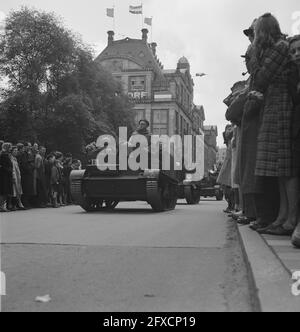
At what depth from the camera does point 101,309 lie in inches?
127

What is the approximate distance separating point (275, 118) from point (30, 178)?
1041 centimetres

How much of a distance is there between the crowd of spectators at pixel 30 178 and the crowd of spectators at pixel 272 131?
27.3ft

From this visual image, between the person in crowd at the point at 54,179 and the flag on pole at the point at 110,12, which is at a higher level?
the flag on pole at the point at 110,12

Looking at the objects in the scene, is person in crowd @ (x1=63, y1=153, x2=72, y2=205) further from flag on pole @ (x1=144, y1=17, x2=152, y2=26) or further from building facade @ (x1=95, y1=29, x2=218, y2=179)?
flag on pole @ (x1=144, y1=17, x2=152, y2=26)

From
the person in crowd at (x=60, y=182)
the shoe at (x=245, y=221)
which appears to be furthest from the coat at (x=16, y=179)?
the shoe at (x=245, y=221)

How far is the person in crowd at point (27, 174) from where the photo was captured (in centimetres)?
1480

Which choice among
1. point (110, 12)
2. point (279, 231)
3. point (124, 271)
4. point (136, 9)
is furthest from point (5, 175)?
point (136, 9)

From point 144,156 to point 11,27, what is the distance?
91.4ft

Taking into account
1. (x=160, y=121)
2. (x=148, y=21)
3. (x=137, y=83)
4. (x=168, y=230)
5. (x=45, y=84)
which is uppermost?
(x=148, y=21)

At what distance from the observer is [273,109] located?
211 inches

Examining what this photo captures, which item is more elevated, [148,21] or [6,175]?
[148,21]

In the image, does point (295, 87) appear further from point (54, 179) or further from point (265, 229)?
point (54, 179)

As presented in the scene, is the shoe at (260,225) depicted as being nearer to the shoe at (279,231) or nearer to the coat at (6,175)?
the shoe at (279,231)
